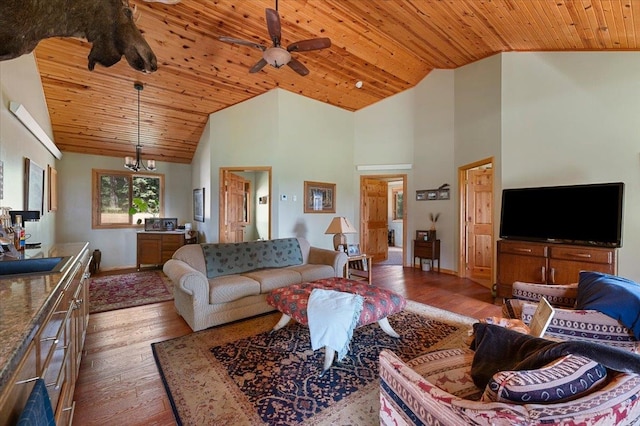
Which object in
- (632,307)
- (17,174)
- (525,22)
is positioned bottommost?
(632,307)

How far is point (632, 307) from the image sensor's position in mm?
1678

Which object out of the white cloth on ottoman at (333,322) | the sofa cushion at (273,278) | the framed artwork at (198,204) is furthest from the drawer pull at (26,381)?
the framed artwork at (198,204)

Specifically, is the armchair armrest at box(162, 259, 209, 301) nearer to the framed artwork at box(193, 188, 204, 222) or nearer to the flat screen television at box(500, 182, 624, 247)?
the framed artwork at box(193, 188, 204, 222)

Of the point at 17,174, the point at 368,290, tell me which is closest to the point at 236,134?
the point at 17,174

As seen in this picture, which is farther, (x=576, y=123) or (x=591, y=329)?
(x=576, y=123)

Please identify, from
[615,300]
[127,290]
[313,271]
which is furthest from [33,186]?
[615,300]

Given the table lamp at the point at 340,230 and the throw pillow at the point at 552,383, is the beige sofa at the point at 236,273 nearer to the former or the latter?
the table lamp at the point at 340,230

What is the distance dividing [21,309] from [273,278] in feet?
7.81

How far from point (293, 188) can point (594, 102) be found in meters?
4.29

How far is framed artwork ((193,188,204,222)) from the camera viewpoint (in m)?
5.88

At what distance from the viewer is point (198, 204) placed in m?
6.14

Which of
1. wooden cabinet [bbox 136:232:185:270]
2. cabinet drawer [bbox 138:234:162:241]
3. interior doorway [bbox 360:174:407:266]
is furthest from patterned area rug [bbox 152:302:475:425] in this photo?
cabinet drawer [bbox 138:234:162:241]

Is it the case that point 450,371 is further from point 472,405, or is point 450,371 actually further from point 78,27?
point 78,27

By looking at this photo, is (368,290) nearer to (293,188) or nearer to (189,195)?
(293,188)
